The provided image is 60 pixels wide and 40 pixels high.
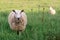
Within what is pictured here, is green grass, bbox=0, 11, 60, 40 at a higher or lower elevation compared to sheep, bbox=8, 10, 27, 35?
lower

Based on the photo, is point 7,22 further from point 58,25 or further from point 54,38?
point 54,38

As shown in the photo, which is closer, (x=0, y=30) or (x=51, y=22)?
(x=0, y=30)

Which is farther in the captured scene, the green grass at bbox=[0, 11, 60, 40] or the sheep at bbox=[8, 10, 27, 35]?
the sheep at bbox=[8, 10, 27, 35]

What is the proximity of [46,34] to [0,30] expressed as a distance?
1.43 m

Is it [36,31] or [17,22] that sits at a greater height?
[17,22]

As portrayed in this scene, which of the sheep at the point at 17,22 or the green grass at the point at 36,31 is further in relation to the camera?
the sheep at the point at 17,22

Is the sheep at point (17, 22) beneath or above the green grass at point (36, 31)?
above

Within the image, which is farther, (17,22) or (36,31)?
(17,22)

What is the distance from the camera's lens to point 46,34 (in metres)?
7.91

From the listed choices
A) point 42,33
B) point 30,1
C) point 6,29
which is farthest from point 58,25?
point 30,1

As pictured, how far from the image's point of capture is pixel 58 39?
24.8ft

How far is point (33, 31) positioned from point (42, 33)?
277 mm

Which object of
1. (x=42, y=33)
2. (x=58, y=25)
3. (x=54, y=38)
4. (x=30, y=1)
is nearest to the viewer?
(x=54, y=38)

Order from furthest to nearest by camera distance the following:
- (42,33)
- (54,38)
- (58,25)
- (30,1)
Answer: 1. (30,1)
2. (58,25)
3. (42,33)
4. (54,38)
